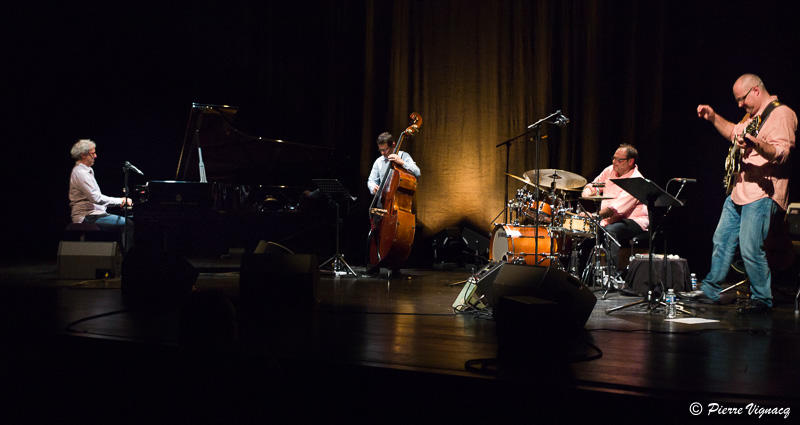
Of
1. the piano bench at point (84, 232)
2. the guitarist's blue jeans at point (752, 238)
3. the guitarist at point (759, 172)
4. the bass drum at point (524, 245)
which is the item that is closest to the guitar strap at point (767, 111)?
the guitarist at point (759, 172)

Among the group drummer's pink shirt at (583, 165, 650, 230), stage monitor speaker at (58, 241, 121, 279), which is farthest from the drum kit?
stage monitor speaker at (58, 241, 121, 279)

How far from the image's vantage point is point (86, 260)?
6016 millimetres

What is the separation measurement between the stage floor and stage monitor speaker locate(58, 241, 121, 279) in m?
1.04

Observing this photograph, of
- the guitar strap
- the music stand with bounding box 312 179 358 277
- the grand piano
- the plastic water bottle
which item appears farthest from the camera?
the grand piano

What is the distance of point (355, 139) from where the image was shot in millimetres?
8297

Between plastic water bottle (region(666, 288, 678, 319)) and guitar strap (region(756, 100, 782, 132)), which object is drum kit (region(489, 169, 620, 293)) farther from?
guitar strap (region(756, 100, 782, 132))

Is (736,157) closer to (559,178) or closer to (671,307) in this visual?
(671,307)

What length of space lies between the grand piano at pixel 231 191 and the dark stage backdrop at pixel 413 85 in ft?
3.47

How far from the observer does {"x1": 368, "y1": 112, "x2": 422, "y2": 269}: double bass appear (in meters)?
6.09

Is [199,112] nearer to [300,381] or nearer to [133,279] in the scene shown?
[133,279]

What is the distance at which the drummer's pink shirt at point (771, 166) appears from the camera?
167 inches

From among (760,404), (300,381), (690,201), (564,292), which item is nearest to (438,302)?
(564,292)

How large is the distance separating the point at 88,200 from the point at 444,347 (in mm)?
5017

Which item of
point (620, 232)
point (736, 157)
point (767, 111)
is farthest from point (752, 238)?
point (620, 232)
